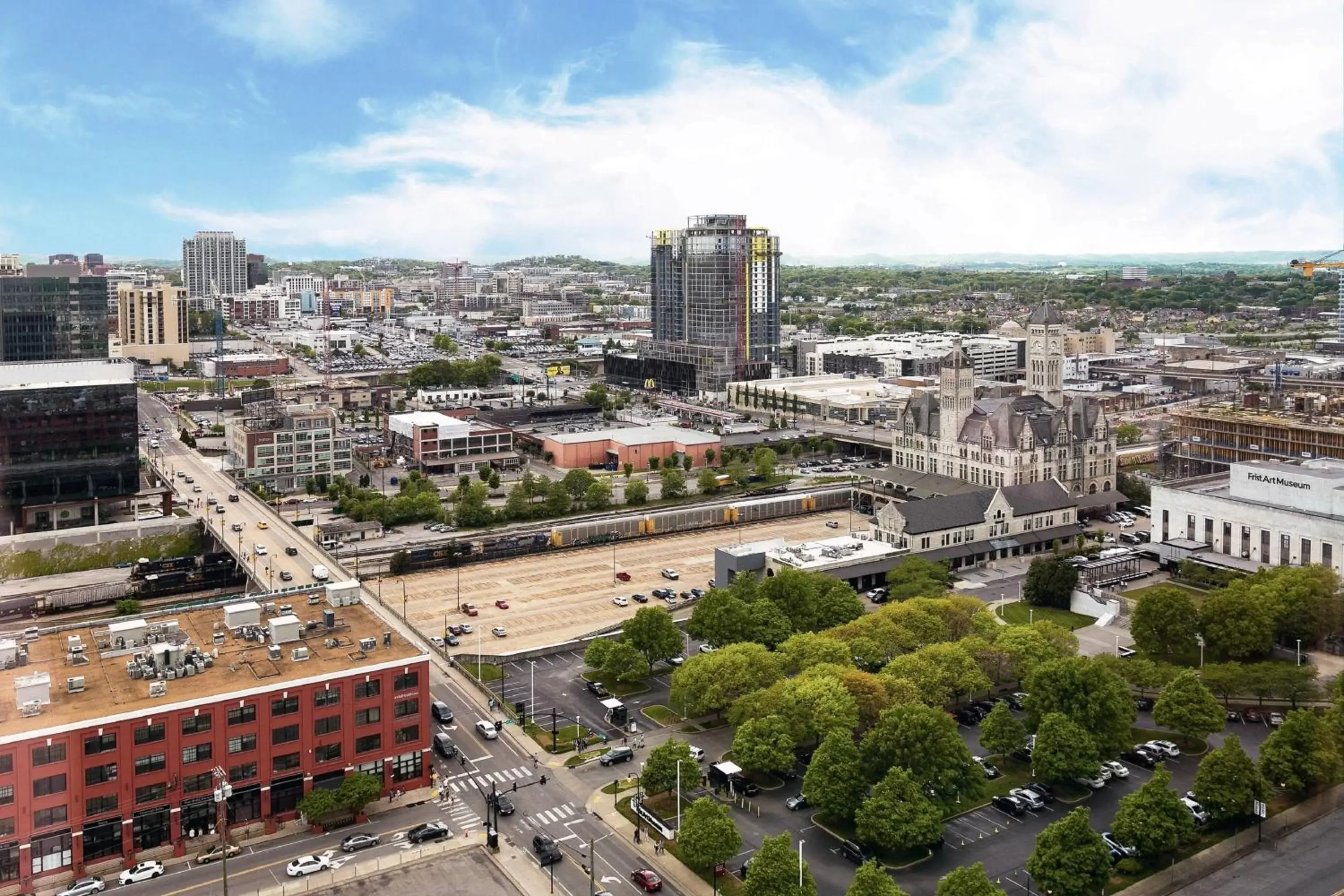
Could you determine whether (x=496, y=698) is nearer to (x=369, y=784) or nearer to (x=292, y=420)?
(x=369, y=784)

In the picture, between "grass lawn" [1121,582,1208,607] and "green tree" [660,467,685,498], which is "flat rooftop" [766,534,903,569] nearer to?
"grass lawn" [1121,582,1208,607]

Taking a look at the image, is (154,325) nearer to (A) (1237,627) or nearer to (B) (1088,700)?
(A) (1237,627)

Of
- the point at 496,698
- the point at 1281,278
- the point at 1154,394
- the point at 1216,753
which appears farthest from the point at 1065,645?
the point at 1281,278

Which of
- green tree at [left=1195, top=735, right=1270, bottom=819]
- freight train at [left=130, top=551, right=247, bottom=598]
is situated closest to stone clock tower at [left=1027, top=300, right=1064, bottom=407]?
green tree at [left=1195, top=735, right=1270, bottom=819]

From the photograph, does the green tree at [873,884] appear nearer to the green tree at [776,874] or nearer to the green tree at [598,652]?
the green tree at [776,874]

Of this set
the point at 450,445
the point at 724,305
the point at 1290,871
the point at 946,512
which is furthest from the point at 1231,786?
the point at 724,305

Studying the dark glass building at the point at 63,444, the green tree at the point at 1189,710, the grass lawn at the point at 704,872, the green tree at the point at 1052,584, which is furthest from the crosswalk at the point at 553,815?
the dark glass building at the point at 63,444
